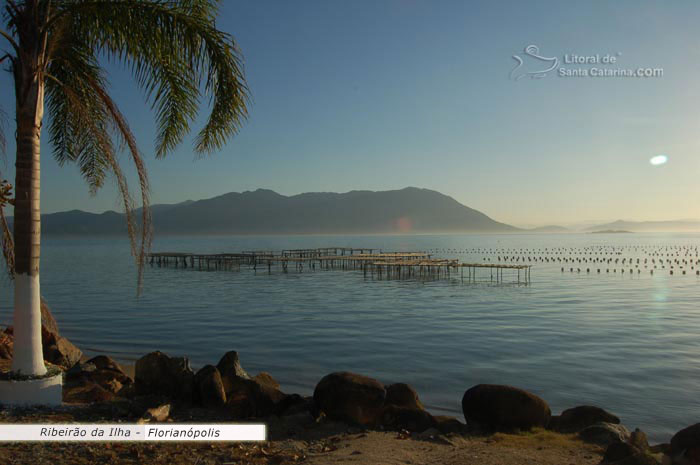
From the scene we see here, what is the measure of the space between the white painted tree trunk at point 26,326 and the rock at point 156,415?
62.0 inches

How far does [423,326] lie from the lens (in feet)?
69.2

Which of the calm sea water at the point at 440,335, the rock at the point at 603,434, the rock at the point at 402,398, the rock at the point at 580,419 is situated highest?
the rock at the point at 402,398

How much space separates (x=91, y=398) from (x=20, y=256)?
8.41 feet

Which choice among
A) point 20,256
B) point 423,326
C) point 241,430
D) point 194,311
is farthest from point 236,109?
point 194,311

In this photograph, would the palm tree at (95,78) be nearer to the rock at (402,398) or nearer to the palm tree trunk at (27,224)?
the palm tree trunk at (27,224)

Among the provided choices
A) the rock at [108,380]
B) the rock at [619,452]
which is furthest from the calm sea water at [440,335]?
the rock at [619,452]

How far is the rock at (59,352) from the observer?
12.0m

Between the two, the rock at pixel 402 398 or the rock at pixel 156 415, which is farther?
the rock at pixel 402 398

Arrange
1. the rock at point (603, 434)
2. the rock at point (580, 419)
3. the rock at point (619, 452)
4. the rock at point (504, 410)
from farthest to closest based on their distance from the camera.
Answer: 1. the rock at point (580, 419)
2. the rock at point (504, 410)
3. the rock at point (603, 434)
4. the rock at point (619, 452)

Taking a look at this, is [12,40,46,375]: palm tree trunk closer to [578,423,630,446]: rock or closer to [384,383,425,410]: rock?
[384,383,425,410]: rock

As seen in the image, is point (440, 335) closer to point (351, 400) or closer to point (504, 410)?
point (504, 410)

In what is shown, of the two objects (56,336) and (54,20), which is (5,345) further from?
(54,20)

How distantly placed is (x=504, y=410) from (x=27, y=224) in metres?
7.39

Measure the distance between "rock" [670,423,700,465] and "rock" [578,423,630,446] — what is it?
1.13 metres
